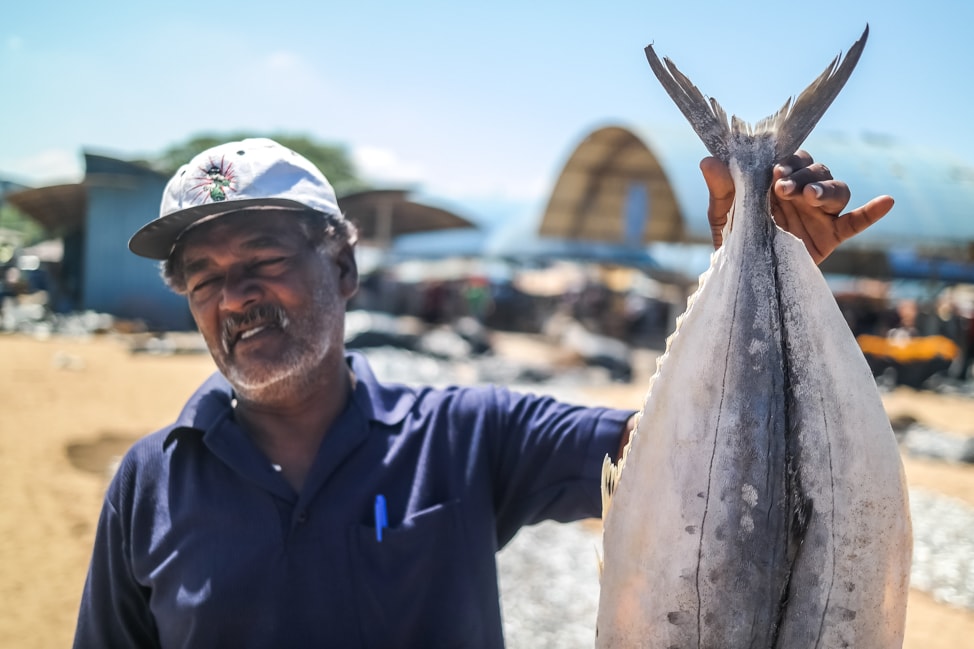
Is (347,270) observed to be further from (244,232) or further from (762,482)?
→ (762,482)

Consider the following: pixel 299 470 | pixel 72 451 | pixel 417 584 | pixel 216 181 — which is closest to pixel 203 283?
pixel 216 181

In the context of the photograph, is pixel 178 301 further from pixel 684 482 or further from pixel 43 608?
pixel 684 482

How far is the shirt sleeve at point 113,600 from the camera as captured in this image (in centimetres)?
165

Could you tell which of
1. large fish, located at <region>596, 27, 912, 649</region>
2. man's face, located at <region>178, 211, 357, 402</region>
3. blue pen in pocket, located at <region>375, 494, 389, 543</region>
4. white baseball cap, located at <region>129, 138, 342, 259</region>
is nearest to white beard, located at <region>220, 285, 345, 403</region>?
man's face, located at <region>178, 211, 357, 402</region>

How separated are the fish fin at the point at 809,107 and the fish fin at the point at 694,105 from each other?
3.0 inches

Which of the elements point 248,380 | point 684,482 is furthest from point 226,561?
point 684,482

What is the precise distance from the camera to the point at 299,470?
177 centimetres

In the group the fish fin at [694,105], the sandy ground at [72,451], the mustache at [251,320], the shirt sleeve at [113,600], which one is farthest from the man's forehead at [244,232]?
the sandy ground at [72,451]

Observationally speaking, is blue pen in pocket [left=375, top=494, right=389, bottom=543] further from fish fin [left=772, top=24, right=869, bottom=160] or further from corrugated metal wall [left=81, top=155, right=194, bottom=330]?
corrugated metal wall [left=81, top=155, right=194, bottom=330]

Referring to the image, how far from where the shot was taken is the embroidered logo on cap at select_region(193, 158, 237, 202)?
1.71 m

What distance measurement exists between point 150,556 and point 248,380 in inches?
17.7

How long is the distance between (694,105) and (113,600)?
1.66 meters

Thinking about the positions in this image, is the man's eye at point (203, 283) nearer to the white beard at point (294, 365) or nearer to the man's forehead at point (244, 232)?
the man's forehead at point (244, 232)

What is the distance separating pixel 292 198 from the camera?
1729 mm
